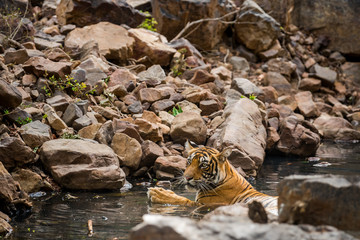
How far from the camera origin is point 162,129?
337 inches

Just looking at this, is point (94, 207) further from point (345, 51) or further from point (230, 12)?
point (345, 51)

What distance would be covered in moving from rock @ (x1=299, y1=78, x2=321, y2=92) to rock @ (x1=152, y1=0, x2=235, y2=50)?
336 centimetres

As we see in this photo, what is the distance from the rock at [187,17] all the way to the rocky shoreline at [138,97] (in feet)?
0.12

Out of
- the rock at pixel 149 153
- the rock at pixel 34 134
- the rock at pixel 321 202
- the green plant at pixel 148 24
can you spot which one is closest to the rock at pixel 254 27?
the green plant at pixel 148 24

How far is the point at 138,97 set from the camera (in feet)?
31.4

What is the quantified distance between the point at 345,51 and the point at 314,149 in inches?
399

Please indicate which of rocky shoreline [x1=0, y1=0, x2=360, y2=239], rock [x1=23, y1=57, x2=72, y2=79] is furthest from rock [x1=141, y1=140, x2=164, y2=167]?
rock [x1=23, y1=57, x2=72, y2=79]

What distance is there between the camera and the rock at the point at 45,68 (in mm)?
8617

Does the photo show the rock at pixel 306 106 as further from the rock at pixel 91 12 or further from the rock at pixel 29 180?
the rock at pixel 29 180

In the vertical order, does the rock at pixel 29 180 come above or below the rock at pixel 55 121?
below

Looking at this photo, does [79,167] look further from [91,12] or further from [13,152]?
[91,12]

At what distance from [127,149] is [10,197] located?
8.56ft

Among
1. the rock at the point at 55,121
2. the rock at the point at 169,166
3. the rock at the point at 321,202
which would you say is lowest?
the rock at the point at 169,166

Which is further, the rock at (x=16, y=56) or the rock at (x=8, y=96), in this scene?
the rock at (x=16, y=56)
